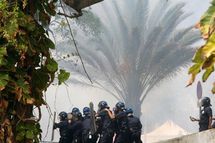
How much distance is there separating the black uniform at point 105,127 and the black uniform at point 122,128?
5.6 inches

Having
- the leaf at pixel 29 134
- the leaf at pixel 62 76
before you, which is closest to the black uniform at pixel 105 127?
the leaf at pixel 62 76

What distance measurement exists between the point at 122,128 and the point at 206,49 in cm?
813

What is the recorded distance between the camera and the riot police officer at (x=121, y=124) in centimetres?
973

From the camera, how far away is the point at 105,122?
396 inches

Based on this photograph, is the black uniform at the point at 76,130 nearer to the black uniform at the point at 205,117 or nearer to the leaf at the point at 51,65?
the black uniform at the point at 205,117

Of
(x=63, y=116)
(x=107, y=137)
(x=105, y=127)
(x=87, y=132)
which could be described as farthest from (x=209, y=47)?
(x=63, y=116)

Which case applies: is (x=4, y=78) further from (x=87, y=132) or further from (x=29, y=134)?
(x=87, y=132)

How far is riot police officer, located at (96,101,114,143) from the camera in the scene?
9961 millimetres

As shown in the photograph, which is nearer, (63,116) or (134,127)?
(134,127)

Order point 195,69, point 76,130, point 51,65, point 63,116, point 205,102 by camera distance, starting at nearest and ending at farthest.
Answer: point 195,69
point 51,65
point 205,102
point 76,130
point 63,116

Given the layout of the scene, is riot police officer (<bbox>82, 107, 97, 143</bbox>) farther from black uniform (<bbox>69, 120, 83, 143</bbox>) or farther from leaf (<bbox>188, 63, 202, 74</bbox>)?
leaf (<bbox>188, 63, 202, 74</bbox>)

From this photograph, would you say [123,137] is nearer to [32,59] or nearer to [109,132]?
[109,132]

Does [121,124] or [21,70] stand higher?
[121,124]

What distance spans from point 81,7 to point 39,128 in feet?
3.74
